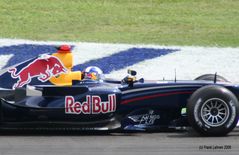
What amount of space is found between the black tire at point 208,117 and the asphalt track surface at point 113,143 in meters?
0.13

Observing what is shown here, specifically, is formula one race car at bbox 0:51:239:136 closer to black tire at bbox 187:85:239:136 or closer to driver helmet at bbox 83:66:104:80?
black tire at bbox 187:85:239:136

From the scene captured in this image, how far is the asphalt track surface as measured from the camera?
339 inches

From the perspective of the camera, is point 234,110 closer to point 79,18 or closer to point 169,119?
point 169,119

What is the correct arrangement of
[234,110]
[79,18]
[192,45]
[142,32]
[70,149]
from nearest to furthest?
[70,149] < [234,110] < [192,45] < [142,32] < [79,18]

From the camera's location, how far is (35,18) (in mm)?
19062

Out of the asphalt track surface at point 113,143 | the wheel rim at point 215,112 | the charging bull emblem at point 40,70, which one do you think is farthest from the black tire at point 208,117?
the charging bull emblem at point 40,70

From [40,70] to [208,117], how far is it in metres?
2.35

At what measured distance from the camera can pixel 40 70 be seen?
10.3 metres

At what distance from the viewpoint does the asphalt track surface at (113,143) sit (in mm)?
8609

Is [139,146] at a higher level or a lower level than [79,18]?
lower

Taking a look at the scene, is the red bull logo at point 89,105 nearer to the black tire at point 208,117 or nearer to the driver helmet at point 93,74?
the driver helmet at point 93,74

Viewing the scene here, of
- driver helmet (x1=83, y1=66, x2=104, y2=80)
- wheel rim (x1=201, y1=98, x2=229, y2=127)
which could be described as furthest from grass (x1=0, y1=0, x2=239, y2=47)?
wheel rim (x1=201, y1=98, x2=229, y2=127)

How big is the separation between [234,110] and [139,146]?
1.49 metres

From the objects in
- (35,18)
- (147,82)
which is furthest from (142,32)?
(147,82)
